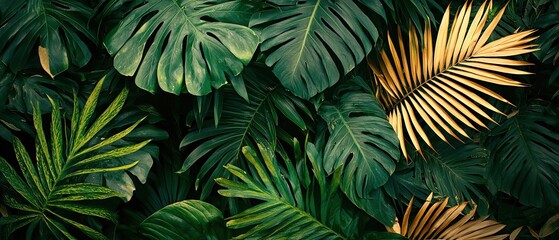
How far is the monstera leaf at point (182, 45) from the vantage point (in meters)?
1.57

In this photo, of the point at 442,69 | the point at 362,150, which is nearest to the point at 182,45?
the point at 362,150

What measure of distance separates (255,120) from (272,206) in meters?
0.33

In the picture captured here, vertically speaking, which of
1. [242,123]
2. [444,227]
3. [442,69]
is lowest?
[444,227]

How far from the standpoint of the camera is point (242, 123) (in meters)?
1.81

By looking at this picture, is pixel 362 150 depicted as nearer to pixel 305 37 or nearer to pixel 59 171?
pixel 305 37

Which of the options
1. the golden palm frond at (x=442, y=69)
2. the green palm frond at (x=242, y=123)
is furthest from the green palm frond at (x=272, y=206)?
the golden palm frond at (x=442, y=69)

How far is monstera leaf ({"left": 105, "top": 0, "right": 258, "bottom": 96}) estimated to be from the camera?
5.16ft

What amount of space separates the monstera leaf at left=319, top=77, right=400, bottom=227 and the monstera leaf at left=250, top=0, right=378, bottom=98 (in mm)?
133

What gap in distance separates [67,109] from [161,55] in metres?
0.37

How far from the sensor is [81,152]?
155 cm

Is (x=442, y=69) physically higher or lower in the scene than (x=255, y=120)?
higher

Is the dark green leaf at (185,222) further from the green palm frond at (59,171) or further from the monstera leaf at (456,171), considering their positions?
the monstera leaf at (456,171)

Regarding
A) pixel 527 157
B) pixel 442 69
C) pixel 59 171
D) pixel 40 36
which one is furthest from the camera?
pixel 527 157

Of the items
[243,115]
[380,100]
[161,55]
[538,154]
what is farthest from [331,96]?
[538,154]
